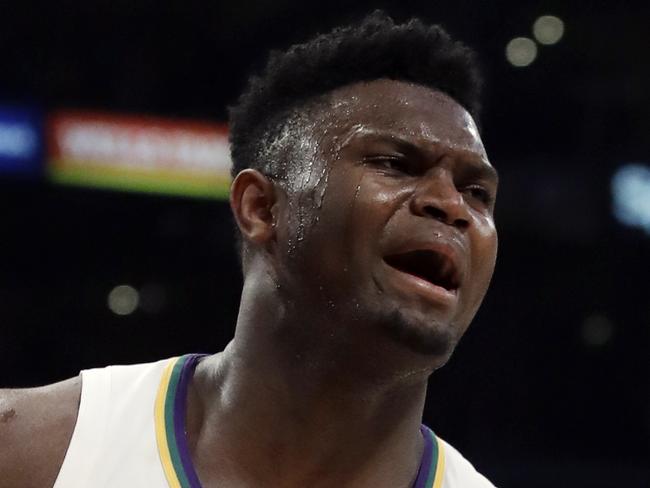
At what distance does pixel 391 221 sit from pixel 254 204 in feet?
1.12

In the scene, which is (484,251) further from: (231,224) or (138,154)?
(231,224)

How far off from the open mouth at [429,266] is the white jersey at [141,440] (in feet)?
1.32

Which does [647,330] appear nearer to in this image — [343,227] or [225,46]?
[225,46]

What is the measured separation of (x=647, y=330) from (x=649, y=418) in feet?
1.62

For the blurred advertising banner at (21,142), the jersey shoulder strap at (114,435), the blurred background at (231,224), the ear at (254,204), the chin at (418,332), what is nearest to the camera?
the chin at (418,332)

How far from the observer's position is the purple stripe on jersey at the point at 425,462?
2.05m

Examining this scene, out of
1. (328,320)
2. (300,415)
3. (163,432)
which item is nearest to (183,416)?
(163,432)

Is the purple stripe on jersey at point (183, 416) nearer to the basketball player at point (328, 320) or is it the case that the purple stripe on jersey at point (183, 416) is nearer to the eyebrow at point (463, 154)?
the basketball player at point (328, 320)

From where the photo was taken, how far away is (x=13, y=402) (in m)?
2.02

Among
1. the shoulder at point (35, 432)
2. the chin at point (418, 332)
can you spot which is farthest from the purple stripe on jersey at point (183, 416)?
the chin at point (418, 332)

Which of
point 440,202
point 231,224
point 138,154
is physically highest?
point 440,202

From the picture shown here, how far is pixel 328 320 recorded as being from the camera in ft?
6.23

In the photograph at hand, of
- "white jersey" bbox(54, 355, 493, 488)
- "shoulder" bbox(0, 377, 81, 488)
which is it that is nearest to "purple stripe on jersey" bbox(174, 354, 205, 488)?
"white jersey" bbox(54, 355, 493, 488)

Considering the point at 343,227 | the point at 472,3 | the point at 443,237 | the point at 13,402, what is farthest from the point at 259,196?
the point at 472,3
